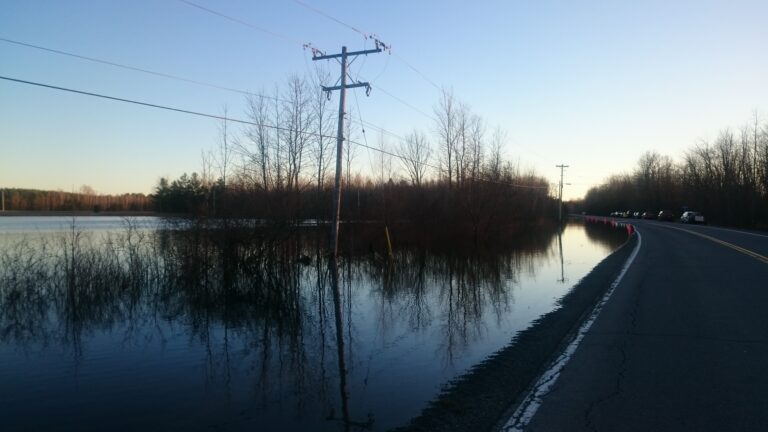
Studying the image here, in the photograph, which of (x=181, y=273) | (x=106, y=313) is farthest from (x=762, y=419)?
(x=181, y=273)

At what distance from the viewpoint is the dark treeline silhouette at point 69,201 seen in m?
87.6

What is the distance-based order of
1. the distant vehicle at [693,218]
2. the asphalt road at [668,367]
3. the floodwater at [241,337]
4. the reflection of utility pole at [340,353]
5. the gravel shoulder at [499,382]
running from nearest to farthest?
1. the asphalt road at [668,367]
2. the gravel shoulder at [499,382]
3. the reflection of utility pole at [340,353]
4. the floodwater at [241,337]
5. the distant vehicle at [693,218]

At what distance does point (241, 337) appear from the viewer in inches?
425

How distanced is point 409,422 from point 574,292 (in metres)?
10.4

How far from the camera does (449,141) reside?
4897cm

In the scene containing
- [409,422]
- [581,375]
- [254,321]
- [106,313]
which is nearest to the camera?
[409,422]

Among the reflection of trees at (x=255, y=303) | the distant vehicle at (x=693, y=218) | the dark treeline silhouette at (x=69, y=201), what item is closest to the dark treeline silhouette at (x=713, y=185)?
the distant vehicle at (x=693, y=218)

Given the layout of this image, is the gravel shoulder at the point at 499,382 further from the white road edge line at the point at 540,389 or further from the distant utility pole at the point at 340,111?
the distant utility pole at the point at 340,111

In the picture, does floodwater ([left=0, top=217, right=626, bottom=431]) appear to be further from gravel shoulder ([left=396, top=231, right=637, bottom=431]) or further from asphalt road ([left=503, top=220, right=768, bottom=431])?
asphalt road ([left=503, top=220, right=768, bottom=431])

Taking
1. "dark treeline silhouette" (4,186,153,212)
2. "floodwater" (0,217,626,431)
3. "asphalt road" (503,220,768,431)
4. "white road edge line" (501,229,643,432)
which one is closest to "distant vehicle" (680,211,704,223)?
"floodwater" (0,217,626,431)

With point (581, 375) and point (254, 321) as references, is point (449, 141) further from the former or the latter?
point (581, 375)

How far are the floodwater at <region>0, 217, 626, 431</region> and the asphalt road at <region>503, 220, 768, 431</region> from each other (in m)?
1.68

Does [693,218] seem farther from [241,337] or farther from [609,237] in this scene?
[241,337]

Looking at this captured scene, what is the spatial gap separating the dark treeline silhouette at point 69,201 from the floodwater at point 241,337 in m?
69.5
